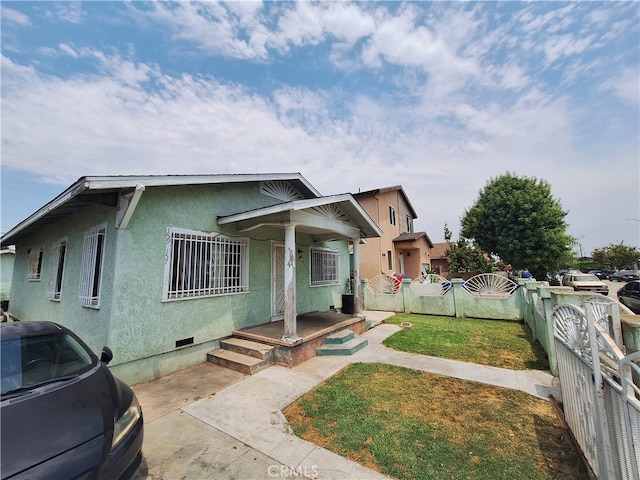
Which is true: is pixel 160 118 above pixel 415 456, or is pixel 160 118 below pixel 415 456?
above

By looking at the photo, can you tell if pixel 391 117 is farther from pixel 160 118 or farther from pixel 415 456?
pixel 415 456

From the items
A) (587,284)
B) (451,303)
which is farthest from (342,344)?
(587,284)

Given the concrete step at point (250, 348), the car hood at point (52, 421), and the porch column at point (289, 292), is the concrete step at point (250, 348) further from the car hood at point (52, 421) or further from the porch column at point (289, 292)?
the car hood at point (52, 421)

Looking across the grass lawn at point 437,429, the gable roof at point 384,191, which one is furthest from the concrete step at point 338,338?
the gable roof at point 384,191

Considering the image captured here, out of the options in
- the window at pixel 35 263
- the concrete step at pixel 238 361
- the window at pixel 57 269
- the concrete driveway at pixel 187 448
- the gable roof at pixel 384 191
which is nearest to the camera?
the concrete driveway at pixel 187 448

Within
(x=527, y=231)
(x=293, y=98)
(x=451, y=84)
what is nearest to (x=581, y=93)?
(x=451, y=84)

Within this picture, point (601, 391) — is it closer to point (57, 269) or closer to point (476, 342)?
point (476, 342)

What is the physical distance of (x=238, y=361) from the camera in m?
5.46

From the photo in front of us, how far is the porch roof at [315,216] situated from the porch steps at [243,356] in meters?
2.73

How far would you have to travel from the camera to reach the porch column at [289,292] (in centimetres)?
596

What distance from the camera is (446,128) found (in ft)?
30.0

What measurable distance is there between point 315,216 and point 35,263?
10397 millimetres

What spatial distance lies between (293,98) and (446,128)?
522 centimetres

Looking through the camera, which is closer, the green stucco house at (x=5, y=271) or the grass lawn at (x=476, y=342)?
the grass lawn at (x=476, y=342)
